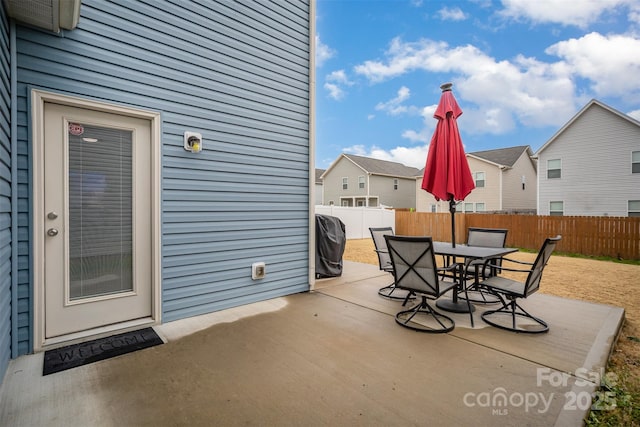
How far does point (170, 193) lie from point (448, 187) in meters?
3.36

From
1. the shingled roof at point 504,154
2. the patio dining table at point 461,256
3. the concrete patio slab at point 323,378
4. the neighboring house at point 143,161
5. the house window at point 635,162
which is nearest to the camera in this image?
the concrete patio slab at point 323,378

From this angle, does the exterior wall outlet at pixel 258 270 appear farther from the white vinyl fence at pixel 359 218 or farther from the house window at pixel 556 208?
the house window at pixel 556 208

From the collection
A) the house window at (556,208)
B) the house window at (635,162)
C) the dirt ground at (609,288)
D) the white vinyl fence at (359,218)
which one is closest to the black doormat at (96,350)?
the dirt ground at (609,288)

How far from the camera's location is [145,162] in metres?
3.12

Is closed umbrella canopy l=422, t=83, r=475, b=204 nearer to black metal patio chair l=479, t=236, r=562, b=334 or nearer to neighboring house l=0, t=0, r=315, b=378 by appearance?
black metal patio chair l=479, t=236, r=562, b=334

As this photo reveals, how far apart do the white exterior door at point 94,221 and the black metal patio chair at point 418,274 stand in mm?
2678

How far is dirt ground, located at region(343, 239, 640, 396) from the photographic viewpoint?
265 cm

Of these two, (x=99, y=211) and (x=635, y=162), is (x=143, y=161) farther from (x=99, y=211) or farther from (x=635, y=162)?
(x=635, y=162)

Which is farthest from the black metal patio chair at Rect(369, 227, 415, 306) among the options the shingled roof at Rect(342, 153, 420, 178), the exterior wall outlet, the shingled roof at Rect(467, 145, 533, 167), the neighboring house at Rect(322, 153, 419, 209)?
the shingled roof at Rect(342, 153, 420, 178)

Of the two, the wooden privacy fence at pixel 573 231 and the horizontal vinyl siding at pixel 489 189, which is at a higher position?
the horizontal vinyl siding at pixel 489 189

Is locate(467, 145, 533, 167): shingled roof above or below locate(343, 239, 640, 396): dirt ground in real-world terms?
above

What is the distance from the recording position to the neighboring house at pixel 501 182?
1770cm

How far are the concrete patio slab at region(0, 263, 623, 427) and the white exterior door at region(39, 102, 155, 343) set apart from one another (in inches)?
18.4

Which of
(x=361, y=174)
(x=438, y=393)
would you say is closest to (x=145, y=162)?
(x=438, y=393)
